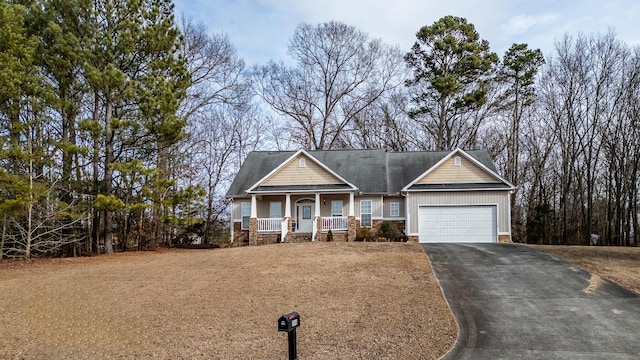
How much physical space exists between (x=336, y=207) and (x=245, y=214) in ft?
16.0

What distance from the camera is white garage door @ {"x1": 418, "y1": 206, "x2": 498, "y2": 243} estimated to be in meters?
21.3

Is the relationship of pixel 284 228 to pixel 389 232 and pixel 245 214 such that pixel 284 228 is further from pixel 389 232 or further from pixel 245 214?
pixel 389 232

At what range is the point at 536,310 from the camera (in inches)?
346

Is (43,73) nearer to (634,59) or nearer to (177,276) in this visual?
(177,276)

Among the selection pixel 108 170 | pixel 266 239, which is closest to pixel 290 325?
pixel 108 170

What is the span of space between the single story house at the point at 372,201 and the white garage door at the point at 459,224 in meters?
0.05

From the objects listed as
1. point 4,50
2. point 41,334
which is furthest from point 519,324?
point 4,50

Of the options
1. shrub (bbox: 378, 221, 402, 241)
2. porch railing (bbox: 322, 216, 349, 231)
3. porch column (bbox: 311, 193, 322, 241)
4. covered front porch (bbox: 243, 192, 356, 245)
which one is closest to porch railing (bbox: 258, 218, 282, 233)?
covered front porch (bbox: 243, 192, 356, 245)

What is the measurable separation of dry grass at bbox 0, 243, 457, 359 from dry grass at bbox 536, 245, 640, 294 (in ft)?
15.2

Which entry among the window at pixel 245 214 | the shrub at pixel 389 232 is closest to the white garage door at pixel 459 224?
the shrub at pixel 389 232

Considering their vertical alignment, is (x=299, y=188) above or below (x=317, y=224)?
above

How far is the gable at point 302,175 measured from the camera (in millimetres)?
22719

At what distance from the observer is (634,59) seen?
2627 cm

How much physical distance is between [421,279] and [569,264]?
16.8 feet
